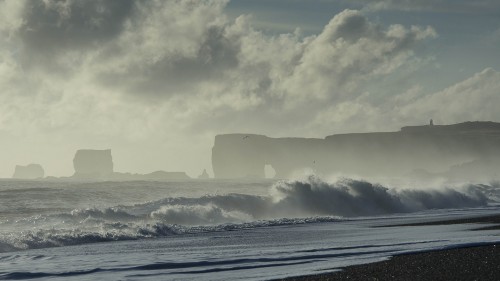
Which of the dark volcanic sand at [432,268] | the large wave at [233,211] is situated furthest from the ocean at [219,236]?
the dark volcanic sand at [432,268]

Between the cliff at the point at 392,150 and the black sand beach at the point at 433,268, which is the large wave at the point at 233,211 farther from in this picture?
the cliff at the point at 392,150

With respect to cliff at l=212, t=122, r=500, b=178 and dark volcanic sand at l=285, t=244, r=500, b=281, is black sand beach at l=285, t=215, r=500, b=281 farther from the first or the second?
cliff at l=212, t=122, r=500, b=178

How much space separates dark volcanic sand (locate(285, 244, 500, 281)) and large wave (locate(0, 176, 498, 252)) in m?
12.3

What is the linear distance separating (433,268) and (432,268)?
2 cm

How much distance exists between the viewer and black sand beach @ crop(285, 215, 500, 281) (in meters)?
12.0

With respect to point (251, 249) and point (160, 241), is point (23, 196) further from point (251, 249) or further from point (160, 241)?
point (251, 249)

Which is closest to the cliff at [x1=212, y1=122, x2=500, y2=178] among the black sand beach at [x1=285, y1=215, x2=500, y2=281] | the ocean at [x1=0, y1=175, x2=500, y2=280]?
the ocean at [x1=0, y1=175, x2=500, y2=280]

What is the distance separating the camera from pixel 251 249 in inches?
746

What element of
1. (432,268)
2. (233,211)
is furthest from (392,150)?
(432,268)

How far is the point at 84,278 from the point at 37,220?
16744mm

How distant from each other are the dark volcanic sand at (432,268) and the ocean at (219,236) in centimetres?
80

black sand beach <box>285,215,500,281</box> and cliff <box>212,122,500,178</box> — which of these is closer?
black sand beach <box>285,215,500,281</box>

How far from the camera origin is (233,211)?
122 feet

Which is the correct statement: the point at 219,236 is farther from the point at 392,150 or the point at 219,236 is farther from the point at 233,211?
the point at 392,150
